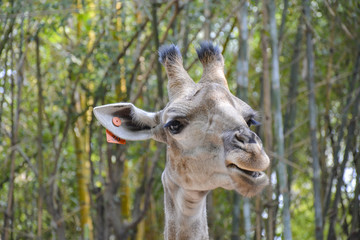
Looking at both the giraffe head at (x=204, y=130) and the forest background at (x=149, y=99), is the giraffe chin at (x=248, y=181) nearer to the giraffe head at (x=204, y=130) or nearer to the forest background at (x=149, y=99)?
the giraffe head at (x=204, y=130)

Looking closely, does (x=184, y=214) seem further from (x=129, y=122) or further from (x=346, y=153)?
(x=346, y=153)

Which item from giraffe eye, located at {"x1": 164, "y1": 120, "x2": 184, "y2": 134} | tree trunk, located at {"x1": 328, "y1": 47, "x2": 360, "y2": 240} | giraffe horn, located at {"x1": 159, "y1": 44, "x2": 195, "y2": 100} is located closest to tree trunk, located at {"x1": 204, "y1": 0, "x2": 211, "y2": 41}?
tree trunk, located at {"x1": 328, "y1": 47, "x2": 360, "y2": 240}

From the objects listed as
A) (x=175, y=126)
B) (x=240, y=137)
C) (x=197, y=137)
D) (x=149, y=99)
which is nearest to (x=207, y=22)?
(x=149, y=99)

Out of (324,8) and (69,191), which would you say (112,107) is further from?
(69,191)

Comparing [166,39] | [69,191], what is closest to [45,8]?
[166,39]

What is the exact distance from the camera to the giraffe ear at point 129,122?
371cm

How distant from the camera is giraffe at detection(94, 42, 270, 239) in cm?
305

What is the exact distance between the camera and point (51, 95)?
8.48m

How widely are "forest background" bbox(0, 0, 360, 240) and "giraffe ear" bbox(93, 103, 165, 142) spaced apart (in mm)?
1269

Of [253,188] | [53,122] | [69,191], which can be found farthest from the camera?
[69,191]

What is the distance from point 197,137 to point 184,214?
1.71 feet

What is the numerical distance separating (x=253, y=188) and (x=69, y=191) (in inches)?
283

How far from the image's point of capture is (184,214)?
354cm

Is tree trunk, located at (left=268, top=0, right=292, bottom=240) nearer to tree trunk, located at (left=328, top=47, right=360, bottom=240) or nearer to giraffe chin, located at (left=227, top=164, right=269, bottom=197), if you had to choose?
tree trunk, located at (left=328, top=47, right=360, bottom=240)
